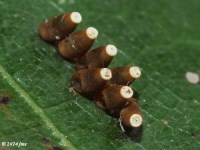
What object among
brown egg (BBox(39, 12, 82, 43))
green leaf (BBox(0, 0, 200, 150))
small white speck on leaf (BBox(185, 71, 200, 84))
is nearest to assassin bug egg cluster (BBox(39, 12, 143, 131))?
brown egg (BBox(39, 12, 82, 43))

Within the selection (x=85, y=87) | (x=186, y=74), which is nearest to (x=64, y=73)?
(x=85, y=87)

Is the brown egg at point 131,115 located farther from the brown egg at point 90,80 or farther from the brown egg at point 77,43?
the brown egg at point 77,43

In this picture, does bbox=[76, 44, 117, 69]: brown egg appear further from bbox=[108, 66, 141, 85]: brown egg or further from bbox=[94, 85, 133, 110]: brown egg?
bbox=[94, 85, 133, 110]: brown egg

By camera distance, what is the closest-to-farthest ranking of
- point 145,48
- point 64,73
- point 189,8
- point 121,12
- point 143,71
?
point 64,73, point 143,71, point 145,48, point 121,12, point 189,8

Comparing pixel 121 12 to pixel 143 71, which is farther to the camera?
pixel 121 12

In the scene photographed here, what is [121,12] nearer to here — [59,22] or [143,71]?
[143,71]
